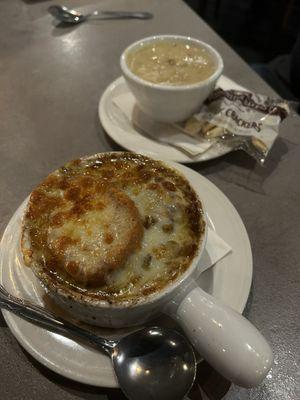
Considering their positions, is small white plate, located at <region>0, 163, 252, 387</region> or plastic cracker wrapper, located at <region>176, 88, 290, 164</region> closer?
small white plate, located at <region>0, 163, 252, 387</region>

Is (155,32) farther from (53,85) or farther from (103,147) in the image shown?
(103,147)

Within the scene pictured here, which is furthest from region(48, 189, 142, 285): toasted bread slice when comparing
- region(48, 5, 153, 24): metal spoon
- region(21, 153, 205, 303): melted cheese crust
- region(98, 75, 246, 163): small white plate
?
region(48, 5, 153, 24): metal spoon

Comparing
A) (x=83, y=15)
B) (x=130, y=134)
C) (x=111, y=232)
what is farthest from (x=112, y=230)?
(x=83, y=15)

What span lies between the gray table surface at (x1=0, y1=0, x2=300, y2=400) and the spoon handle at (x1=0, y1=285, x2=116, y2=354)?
71mm

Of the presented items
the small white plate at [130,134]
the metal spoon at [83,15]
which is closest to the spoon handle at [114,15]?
the metal spoon at [83,15]

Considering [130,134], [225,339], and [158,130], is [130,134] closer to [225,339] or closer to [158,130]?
[158,130]

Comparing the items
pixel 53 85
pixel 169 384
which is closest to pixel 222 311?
pixel 169 384

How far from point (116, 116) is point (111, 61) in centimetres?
36

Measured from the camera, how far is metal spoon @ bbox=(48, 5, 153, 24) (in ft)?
4.64

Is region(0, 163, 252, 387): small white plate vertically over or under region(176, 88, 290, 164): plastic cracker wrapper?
under

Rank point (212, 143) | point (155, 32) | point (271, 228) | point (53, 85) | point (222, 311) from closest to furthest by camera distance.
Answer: point (222, 311) → point (271, 228) → point (212, 143) → point (53, 85) → point (155, 32)

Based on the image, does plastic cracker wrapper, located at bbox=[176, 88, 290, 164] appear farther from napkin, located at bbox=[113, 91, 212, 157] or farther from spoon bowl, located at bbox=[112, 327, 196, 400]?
spoon bowl, located at bbox=[112, 327, 196, 400]

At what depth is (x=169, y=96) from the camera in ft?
2.97

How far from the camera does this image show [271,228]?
2.71 ft
